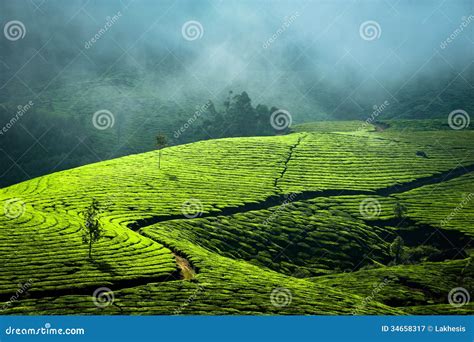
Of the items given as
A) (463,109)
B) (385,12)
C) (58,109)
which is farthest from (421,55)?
(58,109)

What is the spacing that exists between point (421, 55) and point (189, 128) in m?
66.4

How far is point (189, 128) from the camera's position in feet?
373

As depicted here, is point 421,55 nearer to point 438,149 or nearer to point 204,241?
point 438,149
